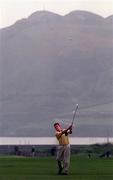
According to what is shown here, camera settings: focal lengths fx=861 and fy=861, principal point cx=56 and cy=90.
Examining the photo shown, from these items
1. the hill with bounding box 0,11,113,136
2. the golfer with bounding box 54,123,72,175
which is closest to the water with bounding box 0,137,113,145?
the hill with bounding box 0,11,113,136

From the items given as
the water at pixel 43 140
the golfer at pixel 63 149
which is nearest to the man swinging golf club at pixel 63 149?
the golfer at pixel 63 149

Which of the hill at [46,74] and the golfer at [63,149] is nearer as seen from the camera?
the golfer at [63,149]

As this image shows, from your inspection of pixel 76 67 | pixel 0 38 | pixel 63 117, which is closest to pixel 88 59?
pixel 76 67

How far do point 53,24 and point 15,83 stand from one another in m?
11.2

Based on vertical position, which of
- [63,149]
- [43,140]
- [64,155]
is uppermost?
[63,149]

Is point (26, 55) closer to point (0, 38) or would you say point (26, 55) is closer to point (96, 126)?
point (0, 38)

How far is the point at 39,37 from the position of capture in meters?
98.3

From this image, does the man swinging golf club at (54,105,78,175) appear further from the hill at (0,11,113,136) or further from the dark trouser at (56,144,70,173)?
the hill at (0,11,113,136)

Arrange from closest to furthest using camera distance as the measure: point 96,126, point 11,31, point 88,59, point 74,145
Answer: point 74,145
point 96,126
point 11,31
point 88,59

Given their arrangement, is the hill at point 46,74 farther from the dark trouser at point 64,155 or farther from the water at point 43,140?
the dark trouser at point 64,155

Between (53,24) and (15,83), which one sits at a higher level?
(53,24)

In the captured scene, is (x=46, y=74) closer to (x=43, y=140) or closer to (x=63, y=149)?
(x=43, y=140)

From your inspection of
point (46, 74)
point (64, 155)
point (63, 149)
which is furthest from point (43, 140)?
point (64, 155)

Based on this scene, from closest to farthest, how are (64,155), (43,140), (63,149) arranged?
(64,155) < (63,149) < (43,140)
